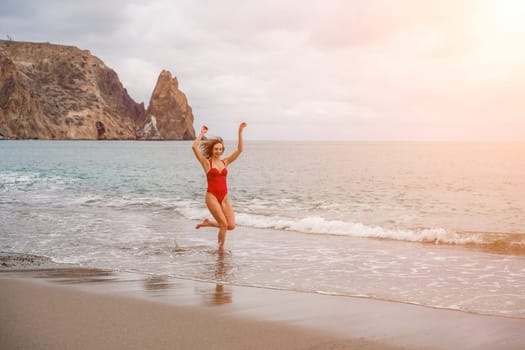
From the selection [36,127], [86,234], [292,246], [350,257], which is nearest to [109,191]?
[86,234]

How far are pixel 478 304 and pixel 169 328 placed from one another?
3.84m

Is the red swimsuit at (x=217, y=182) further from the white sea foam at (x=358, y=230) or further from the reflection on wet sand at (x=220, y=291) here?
the white sea foam at (x=358, y=230)

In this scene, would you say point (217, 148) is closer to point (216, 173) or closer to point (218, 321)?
point (216, 173)

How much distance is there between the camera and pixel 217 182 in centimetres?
935

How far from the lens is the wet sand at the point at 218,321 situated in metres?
4.51

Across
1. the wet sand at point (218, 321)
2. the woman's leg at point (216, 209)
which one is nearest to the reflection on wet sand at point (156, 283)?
the wet sand at point (218, 321)

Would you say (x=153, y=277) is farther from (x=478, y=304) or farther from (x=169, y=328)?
(x=478, y=304)

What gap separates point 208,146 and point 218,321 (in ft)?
14.7

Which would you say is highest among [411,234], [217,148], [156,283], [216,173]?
[217,148]

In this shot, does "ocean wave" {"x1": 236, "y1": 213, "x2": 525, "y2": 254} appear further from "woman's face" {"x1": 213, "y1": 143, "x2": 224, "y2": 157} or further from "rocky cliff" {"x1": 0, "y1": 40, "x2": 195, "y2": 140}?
"rocky cliff" {"x1": 0, "y1": 40, "x2": 195, "y2": 140}

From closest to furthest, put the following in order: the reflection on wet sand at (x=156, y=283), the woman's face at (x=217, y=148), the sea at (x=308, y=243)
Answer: the reflection on wet sand at (x=156, y=283), the sea at (x=308, y=243), the woman's face at (x=217, y=148)

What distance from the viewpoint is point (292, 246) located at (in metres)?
10.9

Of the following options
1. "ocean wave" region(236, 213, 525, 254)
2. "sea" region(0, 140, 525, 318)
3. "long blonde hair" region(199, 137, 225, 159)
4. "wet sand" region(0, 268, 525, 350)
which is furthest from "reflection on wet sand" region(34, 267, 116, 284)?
"ocean wave" region(236, 213, 525, 254)

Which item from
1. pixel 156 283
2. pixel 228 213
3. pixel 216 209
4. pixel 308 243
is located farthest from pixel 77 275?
pixel 308 243
